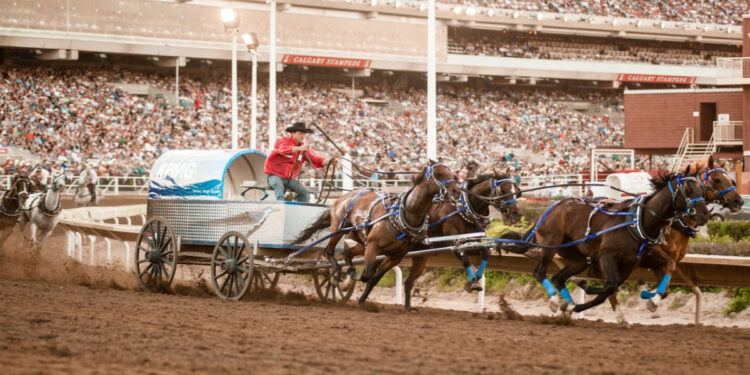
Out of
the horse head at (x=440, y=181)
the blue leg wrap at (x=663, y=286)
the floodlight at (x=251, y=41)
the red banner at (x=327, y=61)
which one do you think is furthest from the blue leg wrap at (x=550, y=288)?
the red banner at (x=327, y=61)

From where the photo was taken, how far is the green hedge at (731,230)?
60.5ft

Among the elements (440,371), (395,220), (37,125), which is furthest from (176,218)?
(37,125)

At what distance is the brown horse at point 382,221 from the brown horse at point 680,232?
2.22 meters

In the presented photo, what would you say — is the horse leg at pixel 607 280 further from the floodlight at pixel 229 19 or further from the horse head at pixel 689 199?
the floodlight at pixel 229 19

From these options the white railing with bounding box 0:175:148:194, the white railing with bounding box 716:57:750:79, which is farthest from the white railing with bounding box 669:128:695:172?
the white railing with bounding box 0:175:148:194

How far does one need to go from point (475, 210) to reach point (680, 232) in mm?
2394

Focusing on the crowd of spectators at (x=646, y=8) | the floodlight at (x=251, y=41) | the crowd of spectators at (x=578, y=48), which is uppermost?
the crowd of spectators at (x=646, y=8)

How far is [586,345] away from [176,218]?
666 centimetres

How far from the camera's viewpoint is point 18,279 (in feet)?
52.1

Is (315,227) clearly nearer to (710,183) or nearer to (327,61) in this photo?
(710,183)

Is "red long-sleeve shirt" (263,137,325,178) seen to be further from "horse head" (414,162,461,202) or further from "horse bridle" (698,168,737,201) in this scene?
"horse bridle" (698,168,737,201)

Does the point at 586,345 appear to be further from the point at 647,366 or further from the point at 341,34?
the point at 341,34

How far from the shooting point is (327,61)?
179 ft

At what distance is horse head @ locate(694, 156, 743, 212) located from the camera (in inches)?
406
